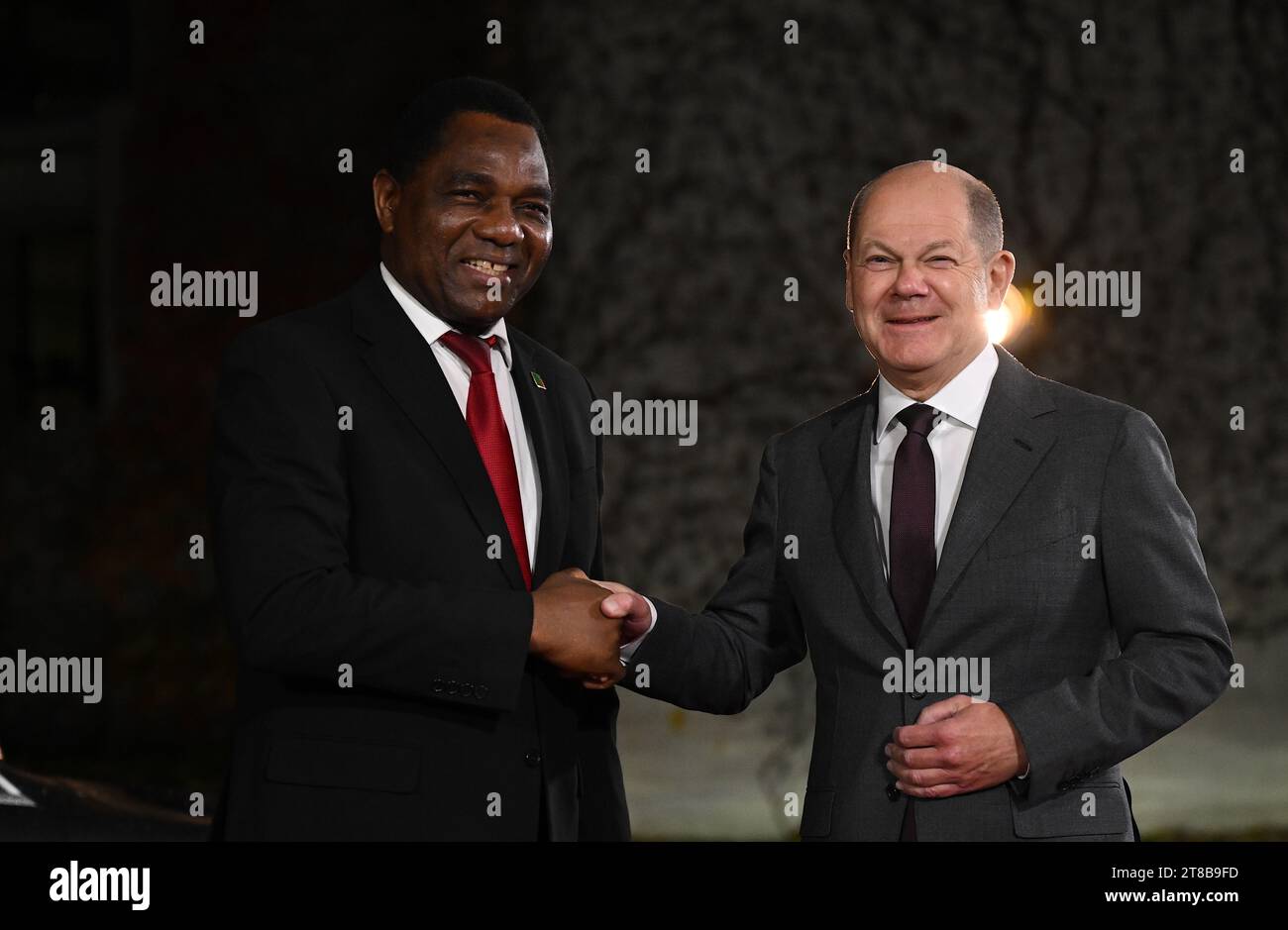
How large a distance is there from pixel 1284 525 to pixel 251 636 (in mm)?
4987

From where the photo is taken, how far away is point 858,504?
110 inches

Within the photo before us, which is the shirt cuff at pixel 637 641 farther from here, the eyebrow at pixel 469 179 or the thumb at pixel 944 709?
the eyebrow at pixel 469 179

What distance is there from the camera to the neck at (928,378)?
2797 mm

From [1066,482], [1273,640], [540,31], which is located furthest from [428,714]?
[1273,640]

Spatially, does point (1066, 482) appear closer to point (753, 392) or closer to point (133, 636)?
point (753, 392)

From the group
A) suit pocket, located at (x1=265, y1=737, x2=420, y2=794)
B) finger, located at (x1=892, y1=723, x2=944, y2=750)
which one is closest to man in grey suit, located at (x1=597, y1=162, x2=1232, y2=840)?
finger, located at (x1=892, y1=723, x2=944, y2=750)

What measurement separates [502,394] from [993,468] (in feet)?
3.05

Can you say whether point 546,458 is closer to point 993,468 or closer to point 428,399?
point 428,399

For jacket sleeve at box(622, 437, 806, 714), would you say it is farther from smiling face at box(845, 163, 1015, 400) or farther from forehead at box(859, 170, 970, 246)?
forehead at box(859, 170, 970, 246)

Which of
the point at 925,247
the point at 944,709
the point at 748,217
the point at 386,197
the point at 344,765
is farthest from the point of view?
the point at 748,217

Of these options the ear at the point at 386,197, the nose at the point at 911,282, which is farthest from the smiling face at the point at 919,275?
the ear at the point at 386,197

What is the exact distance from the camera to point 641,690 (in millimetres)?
2975

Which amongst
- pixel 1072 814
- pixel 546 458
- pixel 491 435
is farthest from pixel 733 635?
pixel 1072 814

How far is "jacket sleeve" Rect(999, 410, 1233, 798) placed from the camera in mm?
2537
